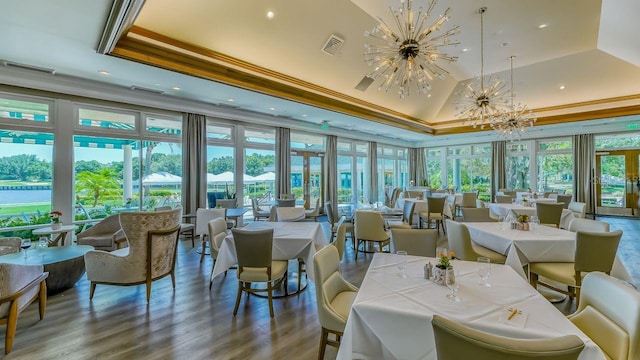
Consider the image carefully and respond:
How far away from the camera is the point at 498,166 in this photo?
467 inches

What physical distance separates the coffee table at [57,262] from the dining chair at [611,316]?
5336 millimetres

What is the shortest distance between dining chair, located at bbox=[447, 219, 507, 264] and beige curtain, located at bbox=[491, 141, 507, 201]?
32.3ft

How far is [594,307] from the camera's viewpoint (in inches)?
68.6

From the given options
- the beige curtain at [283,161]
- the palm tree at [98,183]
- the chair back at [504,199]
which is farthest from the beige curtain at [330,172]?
the palm tree at [98,183]

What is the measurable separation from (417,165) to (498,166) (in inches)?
146

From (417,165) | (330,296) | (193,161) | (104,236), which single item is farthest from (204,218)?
(417,165)

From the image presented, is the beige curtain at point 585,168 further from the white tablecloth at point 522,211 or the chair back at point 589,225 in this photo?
the chair back at point 589,225

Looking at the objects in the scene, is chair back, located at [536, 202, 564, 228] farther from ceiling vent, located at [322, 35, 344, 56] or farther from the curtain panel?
the curtain panel

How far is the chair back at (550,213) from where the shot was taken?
520 centimetres

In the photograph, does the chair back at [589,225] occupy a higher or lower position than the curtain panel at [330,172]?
lower

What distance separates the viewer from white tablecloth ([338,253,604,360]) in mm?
1453

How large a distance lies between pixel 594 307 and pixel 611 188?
476 inches

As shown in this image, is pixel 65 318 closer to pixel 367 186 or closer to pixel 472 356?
pixel 472 356

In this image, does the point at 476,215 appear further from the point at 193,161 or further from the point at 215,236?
the point at 193,161
